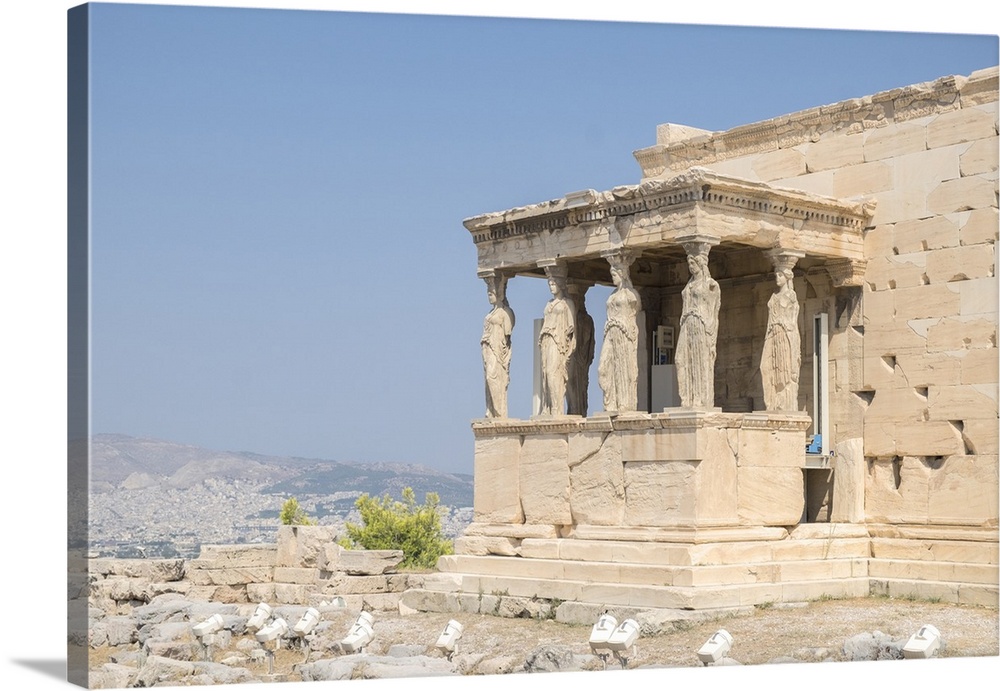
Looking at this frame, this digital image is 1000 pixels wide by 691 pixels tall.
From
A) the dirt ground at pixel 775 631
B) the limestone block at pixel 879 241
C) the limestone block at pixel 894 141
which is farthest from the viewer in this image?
the limestone block at pixel 879 241

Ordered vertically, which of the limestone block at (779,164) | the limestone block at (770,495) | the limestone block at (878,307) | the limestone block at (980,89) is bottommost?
the limestone block at (770,495)

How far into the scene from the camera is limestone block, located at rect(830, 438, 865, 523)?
56.6 feet

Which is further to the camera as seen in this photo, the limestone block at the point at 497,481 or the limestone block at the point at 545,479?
the limestone block at the point at 497,481

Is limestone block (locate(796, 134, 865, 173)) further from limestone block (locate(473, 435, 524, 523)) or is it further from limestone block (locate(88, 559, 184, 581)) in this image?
limestone block (locate(88, 559, 184, 581))

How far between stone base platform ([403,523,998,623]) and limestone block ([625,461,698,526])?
0.16 m

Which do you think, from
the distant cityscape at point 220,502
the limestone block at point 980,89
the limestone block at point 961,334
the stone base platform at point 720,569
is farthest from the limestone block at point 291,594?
the limestone block at point 980,89

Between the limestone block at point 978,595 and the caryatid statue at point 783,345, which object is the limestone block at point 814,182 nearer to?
the caryatid statue at point 783,345

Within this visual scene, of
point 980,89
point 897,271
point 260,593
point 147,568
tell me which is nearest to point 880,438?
point 897,271

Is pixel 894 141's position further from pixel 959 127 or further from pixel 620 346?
pixel 620 346

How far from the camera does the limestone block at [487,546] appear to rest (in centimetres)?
1755

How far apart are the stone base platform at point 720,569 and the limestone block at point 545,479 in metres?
0.27

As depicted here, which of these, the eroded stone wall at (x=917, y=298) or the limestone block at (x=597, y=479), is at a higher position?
the eroded stone wall at (x=917, y=298)

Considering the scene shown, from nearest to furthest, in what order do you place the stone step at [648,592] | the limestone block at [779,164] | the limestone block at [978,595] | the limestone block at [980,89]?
the stone step at [648,592]
the limestone block at [978,595]
the limestone block at [980,89]
the limestone block at [779,164]

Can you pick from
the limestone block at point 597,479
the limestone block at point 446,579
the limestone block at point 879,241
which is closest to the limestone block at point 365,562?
the limestone block at point 446,579
